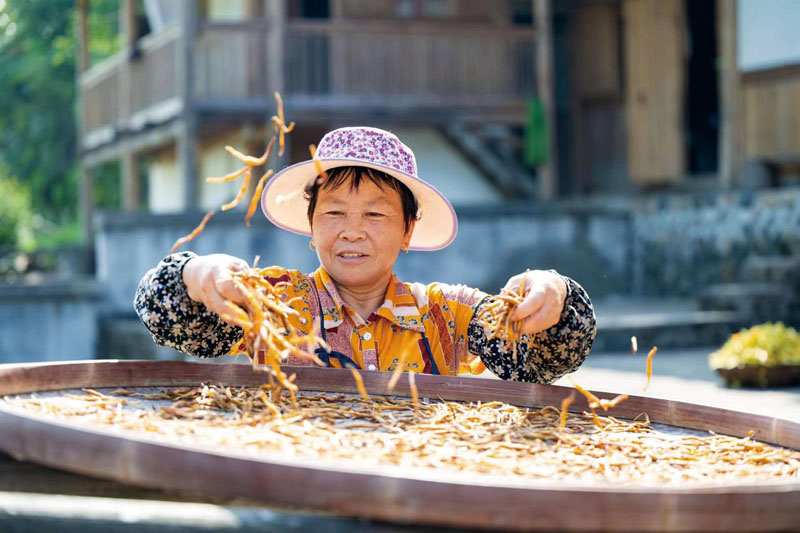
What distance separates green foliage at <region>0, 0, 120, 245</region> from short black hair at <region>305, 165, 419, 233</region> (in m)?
20.3

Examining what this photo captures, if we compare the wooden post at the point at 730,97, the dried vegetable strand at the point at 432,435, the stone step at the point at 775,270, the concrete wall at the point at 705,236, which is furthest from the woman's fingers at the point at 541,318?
the wooden post at the point at 730,97

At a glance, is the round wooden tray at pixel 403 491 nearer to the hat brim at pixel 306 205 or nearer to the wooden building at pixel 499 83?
the hat brim at pixel 306 205

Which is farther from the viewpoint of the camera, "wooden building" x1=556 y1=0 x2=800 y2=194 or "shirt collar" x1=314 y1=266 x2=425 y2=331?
"wooden building" x1=556 y1=0 x2=800 y2=194

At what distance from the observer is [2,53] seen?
23.3 metres

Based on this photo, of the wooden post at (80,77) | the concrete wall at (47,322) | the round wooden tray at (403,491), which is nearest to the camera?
the round wooden tray at (403,491)

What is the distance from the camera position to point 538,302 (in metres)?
1.97

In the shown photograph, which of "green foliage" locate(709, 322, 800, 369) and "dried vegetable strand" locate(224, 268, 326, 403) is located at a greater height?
"dried vegetable strand" locate(224, 268, 326, 403)

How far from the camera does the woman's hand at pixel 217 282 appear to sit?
1.91m

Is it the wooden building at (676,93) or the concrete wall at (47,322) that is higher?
the wooden building at (676,93)

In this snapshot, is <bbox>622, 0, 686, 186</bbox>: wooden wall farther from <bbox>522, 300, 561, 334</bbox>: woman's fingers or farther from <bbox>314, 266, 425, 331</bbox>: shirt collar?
<bbox>522, 300, 561, 334</bbox>: woman's fingers

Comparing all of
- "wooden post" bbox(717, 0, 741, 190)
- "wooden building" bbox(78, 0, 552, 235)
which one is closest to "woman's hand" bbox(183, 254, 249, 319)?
"wooden post" bbox(717, 0, 741, 190)

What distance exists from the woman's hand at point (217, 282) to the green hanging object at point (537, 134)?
9490 mm

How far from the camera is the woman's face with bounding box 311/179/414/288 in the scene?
A: 2.44m

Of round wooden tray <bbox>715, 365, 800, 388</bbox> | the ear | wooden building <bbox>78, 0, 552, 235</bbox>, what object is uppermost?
wooden building <bbox>78, 0, 552, 235</bbox>
